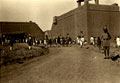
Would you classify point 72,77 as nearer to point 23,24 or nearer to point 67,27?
point 67,27

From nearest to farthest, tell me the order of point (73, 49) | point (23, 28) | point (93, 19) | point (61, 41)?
point (73, 49)
point (61, 41)
point (93, 19)
point (23, 28)

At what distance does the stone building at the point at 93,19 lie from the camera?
3117 cm

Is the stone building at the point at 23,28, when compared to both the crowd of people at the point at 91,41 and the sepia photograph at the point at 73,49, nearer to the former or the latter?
the sepia photograph at the point at 73,49

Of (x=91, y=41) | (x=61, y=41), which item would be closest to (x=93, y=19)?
(x=91, y=41)

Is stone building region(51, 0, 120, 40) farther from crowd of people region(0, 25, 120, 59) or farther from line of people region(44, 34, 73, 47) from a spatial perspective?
line of people region(44, 34, 73, 47)

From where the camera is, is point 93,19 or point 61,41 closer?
point 61,41

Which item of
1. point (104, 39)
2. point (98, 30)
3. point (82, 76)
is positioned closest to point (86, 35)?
point (98, 30)

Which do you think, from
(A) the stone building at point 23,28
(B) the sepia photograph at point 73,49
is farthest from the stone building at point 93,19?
(A) the stone building at point 23,28

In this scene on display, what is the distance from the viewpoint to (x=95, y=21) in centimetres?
3188

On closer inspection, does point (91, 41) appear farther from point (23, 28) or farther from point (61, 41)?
point (23, 28)

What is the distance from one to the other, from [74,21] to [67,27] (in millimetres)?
3896

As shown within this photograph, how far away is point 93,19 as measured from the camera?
31719 millimetres

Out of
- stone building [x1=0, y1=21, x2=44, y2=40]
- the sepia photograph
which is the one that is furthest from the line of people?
stone building [x1=0, y1=21, x2=44, y2=40]

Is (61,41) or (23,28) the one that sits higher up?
(23,28)
